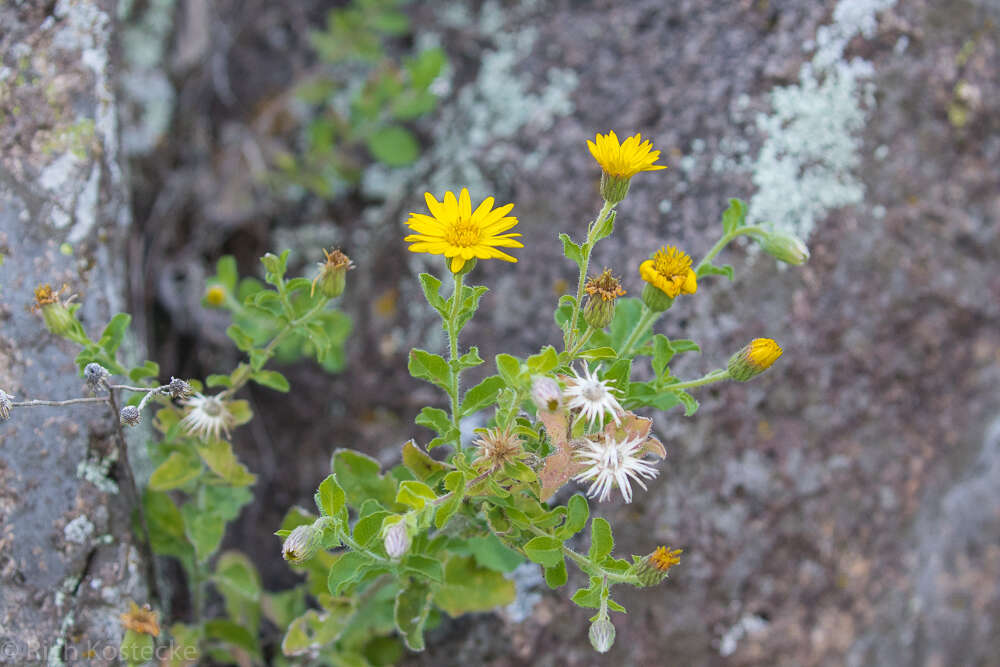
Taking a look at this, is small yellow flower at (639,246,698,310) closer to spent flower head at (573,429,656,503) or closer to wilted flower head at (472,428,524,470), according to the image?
spent flower head at (573,429,656,503)

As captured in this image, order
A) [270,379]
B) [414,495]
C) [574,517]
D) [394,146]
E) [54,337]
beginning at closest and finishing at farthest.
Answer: [414,495]
[574,517]
[270,379]
[54,337]
[394,146]

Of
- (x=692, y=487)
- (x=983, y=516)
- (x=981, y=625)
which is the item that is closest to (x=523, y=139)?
(x=692, y=487)

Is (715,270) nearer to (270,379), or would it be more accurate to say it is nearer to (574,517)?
(574,517)

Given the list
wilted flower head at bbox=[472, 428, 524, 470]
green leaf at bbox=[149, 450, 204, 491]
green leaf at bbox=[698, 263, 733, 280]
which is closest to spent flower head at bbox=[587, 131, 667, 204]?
green leaf at bbox=[698, 263, 733, 280]

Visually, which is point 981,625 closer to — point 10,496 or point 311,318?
point 311,318

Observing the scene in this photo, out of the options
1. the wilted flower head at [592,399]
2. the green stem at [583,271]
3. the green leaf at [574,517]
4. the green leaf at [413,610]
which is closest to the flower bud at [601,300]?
the green stem at [583,271]

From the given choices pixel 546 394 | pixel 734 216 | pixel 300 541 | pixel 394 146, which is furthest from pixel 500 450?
pixel 394 146

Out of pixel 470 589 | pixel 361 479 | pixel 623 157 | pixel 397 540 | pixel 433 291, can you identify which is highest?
pixel 623 157
